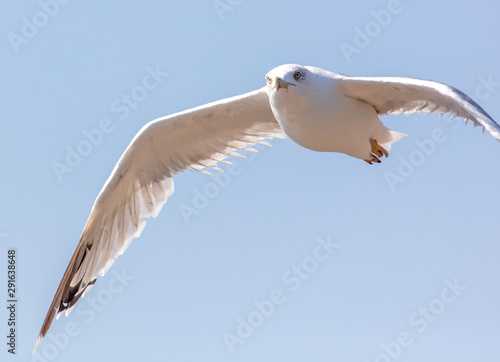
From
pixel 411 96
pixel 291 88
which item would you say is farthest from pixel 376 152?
pixel 291 88

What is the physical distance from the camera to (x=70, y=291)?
36.7 feet

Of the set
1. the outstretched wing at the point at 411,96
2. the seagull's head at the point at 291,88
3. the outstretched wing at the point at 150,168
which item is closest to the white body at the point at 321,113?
the seagull's head at the point at 291,88

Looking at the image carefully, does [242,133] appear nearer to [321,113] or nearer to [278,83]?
[321,113]

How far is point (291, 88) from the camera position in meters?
8.77

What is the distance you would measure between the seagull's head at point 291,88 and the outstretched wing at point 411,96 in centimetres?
54

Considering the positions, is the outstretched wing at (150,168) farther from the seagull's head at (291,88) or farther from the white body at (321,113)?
the seagull's head at (291,88)

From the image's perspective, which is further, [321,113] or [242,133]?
[242,133]

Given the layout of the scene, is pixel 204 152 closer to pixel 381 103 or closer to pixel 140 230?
pixel 140 230

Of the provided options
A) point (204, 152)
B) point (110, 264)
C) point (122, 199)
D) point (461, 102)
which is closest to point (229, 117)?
point (204, 152)

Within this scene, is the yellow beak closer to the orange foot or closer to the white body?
the white body

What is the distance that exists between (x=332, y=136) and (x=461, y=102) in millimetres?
1467

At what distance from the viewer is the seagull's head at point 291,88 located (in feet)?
28.6

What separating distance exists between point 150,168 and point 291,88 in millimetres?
2736

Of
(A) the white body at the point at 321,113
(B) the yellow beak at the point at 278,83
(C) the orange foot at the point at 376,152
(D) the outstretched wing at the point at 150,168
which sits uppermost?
(D) the outstretched wing at the point at 150,168
